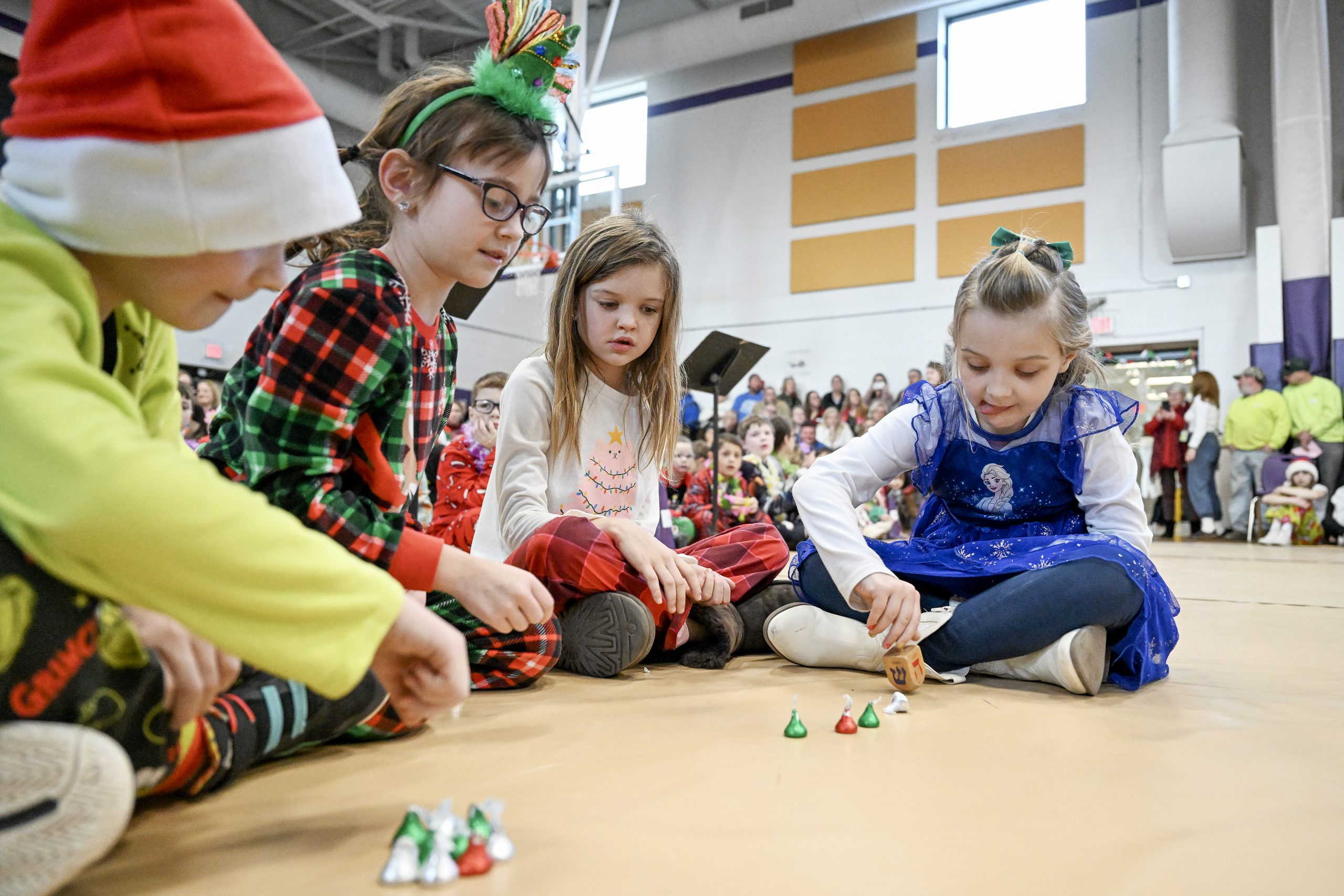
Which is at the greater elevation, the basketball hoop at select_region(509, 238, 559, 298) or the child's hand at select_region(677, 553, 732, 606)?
the basketball hoop at select_region(509, 238, 559, 298)

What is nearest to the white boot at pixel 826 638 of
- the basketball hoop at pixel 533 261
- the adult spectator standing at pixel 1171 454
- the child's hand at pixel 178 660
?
the child's hand at pixel 178 660

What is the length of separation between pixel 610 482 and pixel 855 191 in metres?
7.96

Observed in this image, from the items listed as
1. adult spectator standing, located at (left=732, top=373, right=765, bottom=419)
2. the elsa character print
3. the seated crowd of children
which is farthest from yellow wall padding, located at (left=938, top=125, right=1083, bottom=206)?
the elsa character print

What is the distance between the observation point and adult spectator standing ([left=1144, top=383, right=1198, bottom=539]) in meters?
7.27

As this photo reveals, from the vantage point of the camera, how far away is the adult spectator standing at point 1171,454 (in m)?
7.27

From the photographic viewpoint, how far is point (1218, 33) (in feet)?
23.1

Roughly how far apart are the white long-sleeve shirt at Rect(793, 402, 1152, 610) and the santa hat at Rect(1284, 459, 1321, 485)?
6.11 metres

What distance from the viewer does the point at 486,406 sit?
332 cm

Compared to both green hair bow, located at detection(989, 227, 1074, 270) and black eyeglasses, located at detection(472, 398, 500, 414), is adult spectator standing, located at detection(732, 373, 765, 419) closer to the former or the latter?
black eyeglasses, located at detection(472, 398, 500, 414)

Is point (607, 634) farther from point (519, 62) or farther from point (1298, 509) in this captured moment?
point (1298, 509)

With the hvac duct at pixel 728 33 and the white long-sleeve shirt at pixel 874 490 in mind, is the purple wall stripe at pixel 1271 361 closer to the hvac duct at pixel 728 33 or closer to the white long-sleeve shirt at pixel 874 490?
the hvac duct at pixel 728 33

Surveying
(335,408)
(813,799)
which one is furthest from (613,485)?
(813,799)

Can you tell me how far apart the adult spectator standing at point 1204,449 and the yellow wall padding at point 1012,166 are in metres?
2.22

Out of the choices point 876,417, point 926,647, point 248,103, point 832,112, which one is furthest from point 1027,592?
point 832,112
